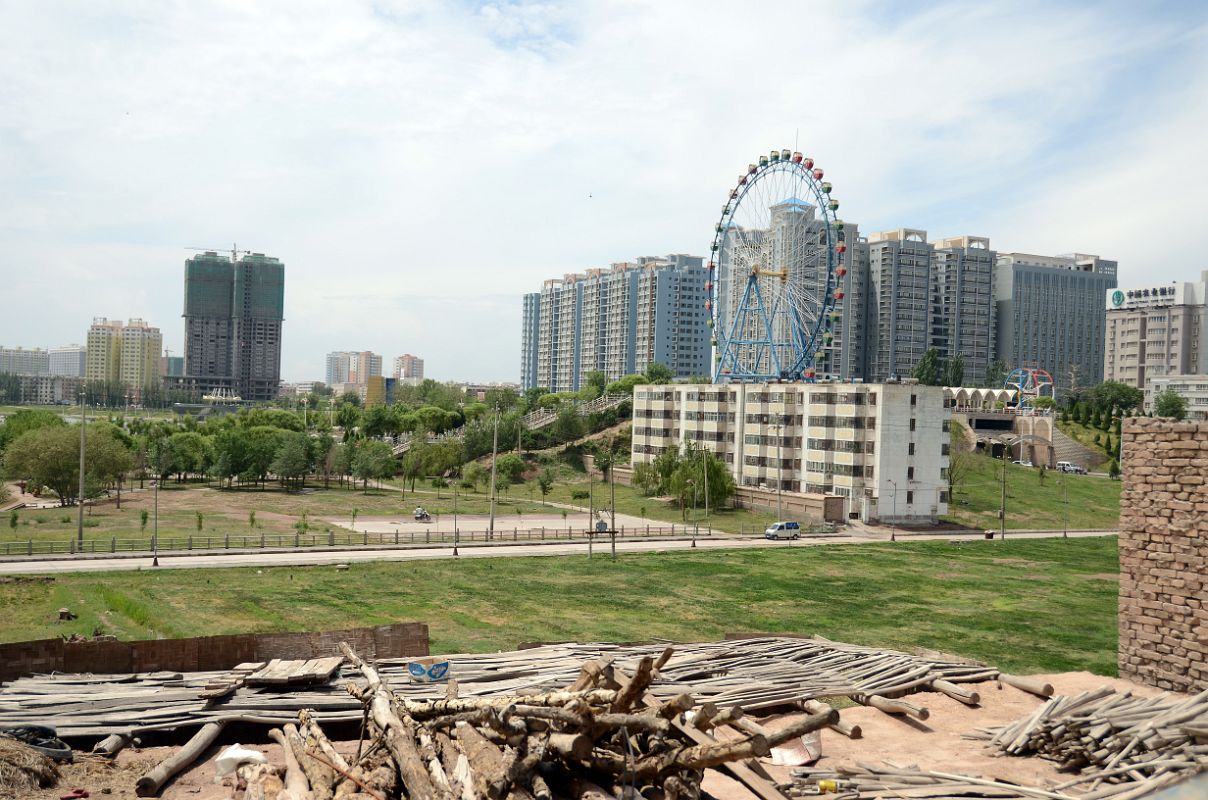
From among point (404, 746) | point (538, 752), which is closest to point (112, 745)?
point (404, 746)

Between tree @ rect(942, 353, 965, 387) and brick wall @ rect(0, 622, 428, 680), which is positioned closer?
brick wall @ rect(0, 622, 428, 680)

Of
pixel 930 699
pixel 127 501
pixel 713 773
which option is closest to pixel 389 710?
pixel 713 773

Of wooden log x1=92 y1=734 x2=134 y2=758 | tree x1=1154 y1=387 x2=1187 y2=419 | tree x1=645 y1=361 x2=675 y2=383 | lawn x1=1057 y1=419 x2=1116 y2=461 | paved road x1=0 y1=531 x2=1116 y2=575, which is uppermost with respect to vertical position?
tree x1=645 y1=361 x2=675 y2=383

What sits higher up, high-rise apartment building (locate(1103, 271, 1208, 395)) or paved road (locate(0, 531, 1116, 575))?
high-rise apartment building (locate(1103, 271, 1208, 395))

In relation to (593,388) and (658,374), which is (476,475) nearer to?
(593,388)

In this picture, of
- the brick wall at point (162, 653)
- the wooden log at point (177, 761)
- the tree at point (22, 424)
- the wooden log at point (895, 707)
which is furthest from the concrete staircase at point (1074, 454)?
the wooden log at point (177, 761)

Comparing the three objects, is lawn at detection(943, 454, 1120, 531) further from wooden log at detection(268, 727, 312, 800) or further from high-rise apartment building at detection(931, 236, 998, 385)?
high-rise apartment building at detection(931, 236, 998, 385)

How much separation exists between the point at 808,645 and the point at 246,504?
60.5 meters

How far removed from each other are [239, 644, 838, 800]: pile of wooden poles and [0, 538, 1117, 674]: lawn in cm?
1519

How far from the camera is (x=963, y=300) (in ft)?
558

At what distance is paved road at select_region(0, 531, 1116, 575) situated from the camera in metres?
41.4

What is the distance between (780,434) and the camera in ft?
244

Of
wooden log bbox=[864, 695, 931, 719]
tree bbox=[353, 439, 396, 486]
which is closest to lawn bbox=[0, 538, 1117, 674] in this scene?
wooden log bbox=[864, 695, 931, 719]

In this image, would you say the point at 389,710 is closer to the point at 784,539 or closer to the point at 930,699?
the point at 930,699
